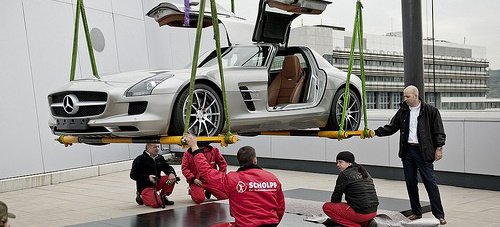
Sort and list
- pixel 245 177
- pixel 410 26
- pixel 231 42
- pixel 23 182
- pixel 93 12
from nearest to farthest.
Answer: pixel 245 177 → pixel 231 42 → pixel 410 26 → pixel 23 182 → pixel 93 12

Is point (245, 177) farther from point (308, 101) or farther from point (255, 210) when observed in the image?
point (308, 101)

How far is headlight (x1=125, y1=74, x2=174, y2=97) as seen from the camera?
19.0 ft

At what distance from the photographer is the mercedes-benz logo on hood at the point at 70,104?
5879mm

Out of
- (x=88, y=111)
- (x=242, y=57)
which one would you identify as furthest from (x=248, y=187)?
(x=242, y=57)

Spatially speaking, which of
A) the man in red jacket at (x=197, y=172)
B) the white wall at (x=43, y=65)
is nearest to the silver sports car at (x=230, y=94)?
the man in red jacket at (x=197, y=172)

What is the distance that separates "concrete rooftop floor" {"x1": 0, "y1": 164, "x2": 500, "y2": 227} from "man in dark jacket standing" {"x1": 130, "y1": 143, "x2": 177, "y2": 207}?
0.72ft

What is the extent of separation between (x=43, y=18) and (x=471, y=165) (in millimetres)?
9543

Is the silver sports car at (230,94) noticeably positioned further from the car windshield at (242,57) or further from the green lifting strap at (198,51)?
the green lifting strap at (198,51)

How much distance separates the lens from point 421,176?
7938 mm

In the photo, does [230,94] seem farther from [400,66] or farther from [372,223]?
[400,66]

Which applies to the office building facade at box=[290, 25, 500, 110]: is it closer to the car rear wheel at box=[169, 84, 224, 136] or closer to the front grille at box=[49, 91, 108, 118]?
the car rear wheel at box=[169, 84, 224, 136]

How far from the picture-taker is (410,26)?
10.1 metres

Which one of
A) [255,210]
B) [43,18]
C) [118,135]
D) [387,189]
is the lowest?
[387,189]

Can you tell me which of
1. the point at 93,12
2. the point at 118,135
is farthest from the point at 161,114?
the point at 93,12
